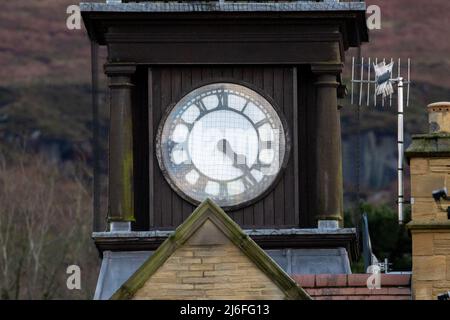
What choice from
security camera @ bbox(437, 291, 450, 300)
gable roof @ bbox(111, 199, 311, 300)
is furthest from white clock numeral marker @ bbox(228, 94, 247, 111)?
gable roof @ bbox(111, 199, 311, 300)

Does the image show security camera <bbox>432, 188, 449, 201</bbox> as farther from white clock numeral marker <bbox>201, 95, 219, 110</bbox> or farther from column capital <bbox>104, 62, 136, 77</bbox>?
column capital <bbox>104, 62, 136, 77</bbox>

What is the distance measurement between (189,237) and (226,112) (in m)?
5.95

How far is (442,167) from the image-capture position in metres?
37.3

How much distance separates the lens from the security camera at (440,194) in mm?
37062

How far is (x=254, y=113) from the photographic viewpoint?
1604 inches

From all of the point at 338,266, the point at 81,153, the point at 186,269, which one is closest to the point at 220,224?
the point at 186,269

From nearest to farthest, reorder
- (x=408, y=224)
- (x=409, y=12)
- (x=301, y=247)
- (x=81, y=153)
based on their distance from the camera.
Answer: (x=408, y=224), (x=301, y=247), (x=81, y=153), (x=409, y=12)

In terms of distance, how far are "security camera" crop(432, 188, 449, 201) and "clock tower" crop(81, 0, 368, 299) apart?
341 centimetres

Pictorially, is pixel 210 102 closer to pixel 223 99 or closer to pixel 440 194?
pixel 223 99

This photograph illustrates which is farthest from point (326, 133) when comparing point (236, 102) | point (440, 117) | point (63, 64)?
point (63, 64)

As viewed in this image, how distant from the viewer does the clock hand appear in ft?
133

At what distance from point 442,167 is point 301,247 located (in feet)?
11.0

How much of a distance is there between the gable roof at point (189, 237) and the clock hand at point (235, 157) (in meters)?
5.58
